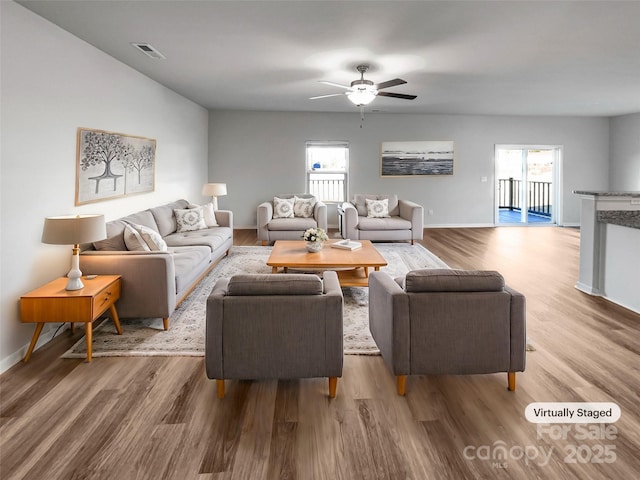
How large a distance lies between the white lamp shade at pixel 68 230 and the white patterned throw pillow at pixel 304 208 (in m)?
4.87

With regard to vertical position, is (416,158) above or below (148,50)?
below

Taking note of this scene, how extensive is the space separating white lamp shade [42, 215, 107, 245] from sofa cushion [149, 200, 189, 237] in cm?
234

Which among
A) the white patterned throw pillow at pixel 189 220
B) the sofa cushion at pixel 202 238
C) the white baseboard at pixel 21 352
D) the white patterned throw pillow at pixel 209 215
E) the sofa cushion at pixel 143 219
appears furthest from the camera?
the white patterned throw pillow at pixel 209 215

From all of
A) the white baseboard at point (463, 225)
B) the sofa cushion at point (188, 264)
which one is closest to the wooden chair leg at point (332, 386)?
the sofa cushion at point (188, 264)

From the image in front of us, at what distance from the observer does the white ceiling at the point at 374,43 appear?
3.27 m

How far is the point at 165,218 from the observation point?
19.0 ft

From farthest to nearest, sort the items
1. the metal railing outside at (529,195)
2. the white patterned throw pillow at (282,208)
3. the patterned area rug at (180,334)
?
the metal railing outside at (529,195) < the white patterned throw pillow at (282,208) < the patterned area rug at (180,334)

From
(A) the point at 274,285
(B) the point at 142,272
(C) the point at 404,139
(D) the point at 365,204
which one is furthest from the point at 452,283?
(C) the point at 404,139

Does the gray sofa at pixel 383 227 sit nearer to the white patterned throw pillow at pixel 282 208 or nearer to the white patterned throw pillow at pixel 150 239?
the white patterned throw pillow at pixel 282 208

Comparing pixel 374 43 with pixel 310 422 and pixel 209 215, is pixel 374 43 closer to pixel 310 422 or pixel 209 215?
pixel 310 422

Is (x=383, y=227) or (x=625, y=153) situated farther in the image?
(x=625, y=153)

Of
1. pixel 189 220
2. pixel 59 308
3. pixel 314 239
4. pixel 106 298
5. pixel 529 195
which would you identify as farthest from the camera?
pixel 529 195

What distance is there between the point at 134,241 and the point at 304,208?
13.8 ft

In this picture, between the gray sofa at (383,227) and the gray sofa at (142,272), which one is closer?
the gray sofa at (142,272)
